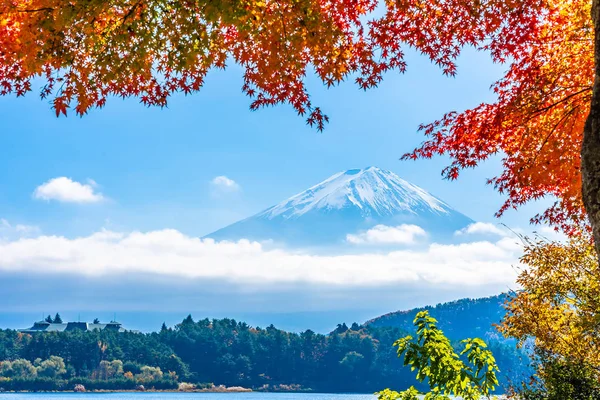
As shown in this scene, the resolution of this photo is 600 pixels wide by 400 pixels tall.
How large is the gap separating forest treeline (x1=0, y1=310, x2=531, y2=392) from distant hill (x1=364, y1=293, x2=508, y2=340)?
53.3 metres

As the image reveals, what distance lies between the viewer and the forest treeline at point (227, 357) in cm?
8600

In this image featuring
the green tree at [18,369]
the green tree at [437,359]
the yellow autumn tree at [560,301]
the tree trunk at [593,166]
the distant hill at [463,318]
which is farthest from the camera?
the distant hill at [463,318]

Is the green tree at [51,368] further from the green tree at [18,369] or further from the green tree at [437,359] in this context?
the green tree at [437,359]

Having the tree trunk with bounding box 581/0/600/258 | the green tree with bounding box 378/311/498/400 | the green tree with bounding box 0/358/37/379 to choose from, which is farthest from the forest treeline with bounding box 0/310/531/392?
the tree trunk with bounding box 581/0/600/258

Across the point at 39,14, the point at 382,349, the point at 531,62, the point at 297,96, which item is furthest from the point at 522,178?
the point at 382,349

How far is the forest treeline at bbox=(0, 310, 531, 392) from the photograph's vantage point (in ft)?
282

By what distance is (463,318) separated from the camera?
158 meters

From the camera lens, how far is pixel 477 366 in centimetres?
670

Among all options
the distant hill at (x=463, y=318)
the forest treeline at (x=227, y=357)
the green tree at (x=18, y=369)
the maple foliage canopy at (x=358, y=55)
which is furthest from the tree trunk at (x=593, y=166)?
the distant hill at (x=463, y=318)

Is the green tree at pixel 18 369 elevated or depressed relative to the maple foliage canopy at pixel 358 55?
depressed

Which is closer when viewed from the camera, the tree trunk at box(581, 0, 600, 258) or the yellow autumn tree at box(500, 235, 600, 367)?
the tree trunk at box(581, 0, 600, 258)

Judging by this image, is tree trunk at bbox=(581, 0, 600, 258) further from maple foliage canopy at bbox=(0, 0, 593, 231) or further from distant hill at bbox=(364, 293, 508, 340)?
distant hill at bbox=(364, 293, 508, 340)

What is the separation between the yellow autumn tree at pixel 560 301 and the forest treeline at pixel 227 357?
77504 millimetres

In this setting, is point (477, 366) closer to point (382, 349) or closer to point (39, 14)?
point (39, 14)
